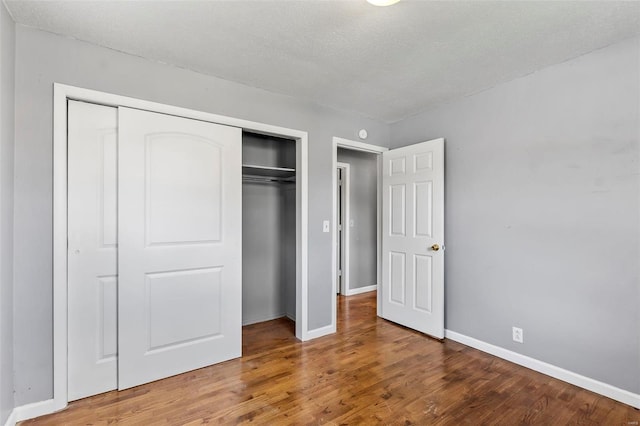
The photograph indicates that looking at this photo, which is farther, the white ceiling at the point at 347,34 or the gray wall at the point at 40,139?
the gray wall at the point at 40,139

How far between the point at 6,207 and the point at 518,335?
3755 millimetres

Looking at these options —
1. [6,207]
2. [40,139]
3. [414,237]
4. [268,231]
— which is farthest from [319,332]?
[40,139]

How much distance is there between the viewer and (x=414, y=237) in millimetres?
3221

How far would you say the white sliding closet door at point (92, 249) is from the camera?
2.00 m

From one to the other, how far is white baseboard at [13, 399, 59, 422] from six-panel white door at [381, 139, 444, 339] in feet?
9.94

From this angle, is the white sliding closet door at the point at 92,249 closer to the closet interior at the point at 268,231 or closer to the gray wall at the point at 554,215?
the closet interior at the point at 268,231

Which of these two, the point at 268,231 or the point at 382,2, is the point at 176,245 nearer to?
the point at 268,231

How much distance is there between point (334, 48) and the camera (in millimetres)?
2088

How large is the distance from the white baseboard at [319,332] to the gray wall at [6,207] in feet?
6.87

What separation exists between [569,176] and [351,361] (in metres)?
2.29

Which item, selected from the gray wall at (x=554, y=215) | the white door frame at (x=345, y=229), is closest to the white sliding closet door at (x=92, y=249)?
the gray wall at (x=554, y=215)

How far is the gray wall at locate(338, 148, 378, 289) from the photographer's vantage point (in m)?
4.74

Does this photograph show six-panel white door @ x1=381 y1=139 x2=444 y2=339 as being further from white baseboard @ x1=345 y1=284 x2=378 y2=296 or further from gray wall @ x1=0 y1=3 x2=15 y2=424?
gray wall @ x1=0 y1=3 x2=15 y2=424

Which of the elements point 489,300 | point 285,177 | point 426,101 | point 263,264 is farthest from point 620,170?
point 263,264
